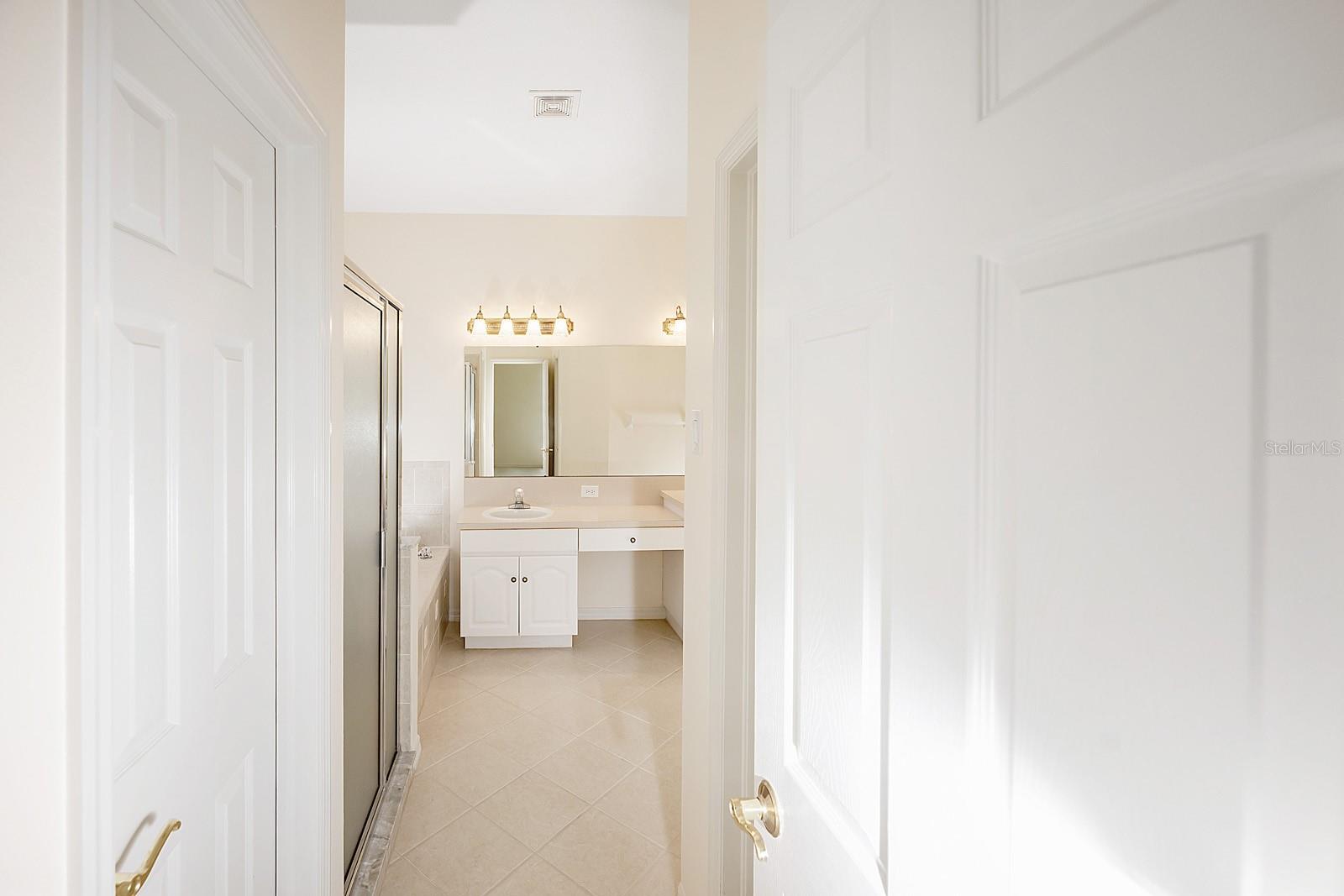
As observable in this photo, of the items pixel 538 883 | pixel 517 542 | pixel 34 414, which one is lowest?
pixel 538 883

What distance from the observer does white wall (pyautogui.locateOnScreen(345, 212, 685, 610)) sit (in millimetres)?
4301

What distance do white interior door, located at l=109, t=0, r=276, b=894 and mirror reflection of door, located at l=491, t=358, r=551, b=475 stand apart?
10.2 feet

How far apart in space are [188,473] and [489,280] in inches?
142

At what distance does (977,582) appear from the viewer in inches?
18.4

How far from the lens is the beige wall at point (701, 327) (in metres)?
1.54

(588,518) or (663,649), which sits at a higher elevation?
(588,518)

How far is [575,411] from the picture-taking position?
448 cm

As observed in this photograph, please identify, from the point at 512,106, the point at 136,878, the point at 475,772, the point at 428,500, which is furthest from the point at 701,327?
the point at 428,500

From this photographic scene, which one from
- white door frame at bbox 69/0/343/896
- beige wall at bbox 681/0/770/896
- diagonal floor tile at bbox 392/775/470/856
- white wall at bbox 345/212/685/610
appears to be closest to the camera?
white door frame at bbox 69/0/343/896

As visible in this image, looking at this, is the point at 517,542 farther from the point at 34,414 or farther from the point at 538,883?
the point at 34,414

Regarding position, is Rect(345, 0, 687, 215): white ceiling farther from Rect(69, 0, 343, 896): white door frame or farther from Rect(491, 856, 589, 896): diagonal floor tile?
Rect(491, 856, 589, 896): diagonal floor tile

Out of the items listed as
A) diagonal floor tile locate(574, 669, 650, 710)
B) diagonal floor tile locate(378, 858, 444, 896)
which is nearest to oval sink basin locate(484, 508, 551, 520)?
diagonal floor tile locate(574, 669, 650, 710)

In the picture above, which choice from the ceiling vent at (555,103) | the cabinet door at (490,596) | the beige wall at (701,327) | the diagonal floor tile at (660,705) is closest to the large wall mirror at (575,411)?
the cabinet door at (490,596)

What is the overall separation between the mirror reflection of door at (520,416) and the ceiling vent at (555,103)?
176cm
